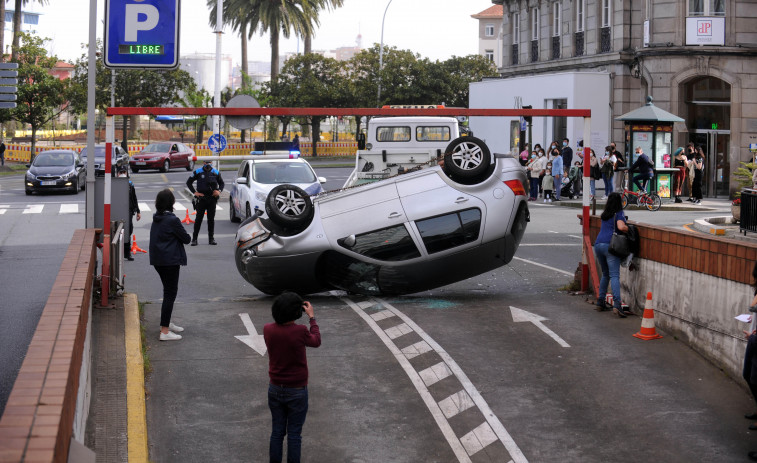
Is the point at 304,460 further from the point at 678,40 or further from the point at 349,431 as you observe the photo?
the point at 678,40

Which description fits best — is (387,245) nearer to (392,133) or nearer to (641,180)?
(392,133)

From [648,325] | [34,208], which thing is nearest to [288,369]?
[648,325]

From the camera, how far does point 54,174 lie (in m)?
Answer: 37.2

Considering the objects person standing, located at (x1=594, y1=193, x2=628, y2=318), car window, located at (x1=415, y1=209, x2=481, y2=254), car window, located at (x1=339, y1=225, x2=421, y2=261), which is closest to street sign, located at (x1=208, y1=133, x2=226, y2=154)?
car window, located at (x1=339, y1=225, x2=421, y2=261)

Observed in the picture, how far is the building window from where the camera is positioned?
38.4 m

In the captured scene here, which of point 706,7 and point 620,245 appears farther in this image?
point 706,7

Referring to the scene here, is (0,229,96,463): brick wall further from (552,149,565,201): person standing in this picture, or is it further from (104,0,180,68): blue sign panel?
(552,149,565,201): person standing

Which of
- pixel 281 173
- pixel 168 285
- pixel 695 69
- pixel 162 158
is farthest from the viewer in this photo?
pixel 162 158

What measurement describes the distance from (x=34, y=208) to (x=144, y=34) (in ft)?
62.0

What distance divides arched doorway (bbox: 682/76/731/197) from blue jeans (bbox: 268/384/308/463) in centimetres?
3331

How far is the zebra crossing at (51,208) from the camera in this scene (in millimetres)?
30219

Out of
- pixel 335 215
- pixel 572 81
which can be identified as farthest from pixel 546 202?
pixel 335 215

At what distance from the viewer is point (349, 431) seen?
8805 millimetres

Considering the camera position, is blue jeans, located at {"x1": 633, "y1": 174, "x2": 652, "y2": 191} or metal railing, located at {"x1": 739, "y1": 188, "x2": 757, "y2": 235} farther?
blue jeans, located at {"x1": 633, "y1": 174, "x2": 652, "y2": 191}
